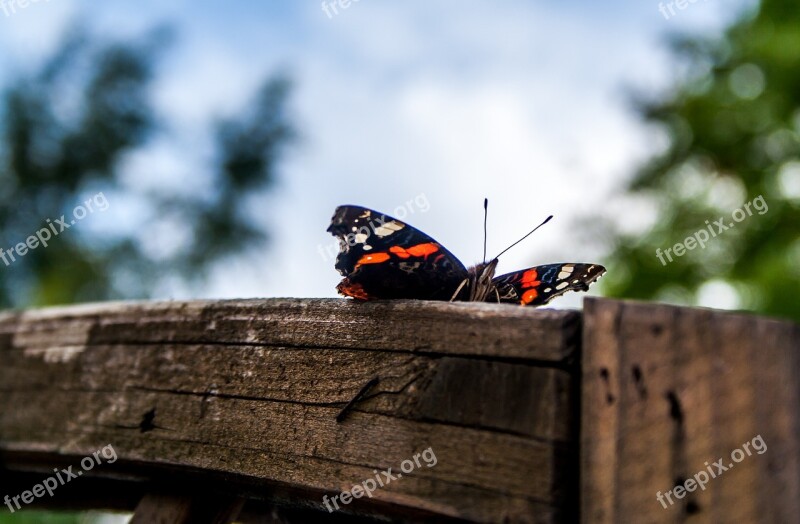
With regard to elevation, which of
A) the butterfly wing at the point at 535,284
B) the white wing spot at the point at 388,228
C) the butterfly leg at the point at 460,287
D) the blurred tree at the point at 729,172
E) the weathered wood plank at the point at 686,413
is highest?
the blurred tree at the point at 729,172

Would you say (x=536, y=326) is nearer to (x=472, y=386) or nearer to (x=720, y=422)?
(x=472, y=386)

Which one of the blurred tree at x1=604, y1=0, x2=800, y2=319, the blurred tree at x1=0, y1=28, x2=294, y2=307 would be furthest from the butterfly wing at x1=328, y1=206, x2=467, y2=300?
the blurred tree at x1=0, y1=28, x2=294, y2=307

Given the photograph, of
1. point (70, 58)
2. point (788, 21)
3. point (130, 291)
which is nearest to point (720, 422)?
point (788, 21)

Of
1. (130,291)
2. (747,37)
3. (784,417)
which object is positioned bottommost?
(784,417)

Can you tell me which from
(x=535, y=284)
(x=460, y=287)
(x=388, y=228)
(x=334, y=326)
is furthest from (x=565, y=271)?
(x=334, y=326)

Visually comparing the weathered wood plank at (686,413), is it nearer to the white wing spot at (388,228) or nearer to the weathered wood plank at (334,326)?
the weathered wood plank at (334,326)

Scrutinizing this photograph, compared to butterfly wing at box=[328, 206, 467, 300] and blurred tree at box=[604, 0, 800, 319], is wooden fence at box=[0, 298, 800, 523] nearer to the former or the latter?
butterfly wing at box=[328, 206, 467, 300]

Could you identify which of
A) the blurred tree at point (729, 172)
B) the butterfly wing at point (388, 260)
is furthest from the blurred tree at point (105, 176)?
the butterfly wing at point (388, 260)
